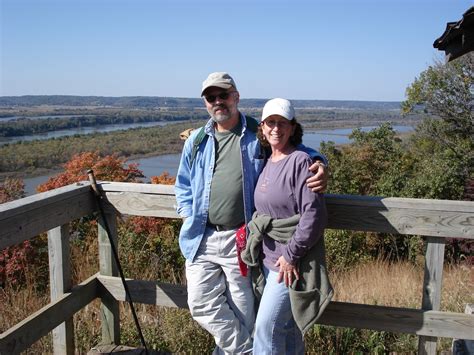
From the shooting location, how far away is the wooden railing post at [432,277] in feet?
8.29

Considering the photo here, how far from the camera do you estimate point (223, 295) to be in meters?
2.71

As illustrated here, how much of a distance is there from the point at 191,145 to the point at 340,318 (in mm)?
1340

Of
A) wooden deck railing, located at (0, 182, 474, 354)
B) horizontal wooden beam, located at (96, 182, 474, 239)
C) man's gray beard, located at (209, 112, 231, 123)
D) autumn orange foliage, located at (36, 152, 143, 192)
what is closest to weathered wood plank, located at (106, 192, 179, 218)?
wooden deck railing, located at (0, 182, 474, 354)

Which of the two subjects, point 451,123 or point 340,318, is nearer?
point 340,318

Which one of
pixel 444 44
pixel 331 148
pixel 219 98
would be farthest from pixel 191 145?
pixel 331 148

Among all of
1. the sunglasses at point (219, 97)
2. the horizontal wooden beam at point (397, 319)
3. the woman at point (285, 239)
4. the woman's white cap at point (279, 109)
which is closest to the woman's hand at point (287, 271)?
the woman at point (285, 239)

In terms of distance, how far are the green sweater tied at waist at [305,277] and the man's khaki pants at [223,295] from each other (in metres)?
0.28

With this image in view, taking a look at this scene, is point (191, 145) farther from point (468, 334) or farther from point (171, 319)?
point (468, 334)

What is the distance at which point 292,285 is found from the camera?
2.37 metres

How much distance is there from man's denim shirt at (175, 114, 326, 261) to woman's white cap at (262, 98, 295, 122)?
227 millimetres

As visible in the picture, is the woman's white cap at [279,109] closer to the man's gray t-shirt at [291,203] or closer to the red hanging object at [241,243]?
the man's gray t-shirt at [291,203]

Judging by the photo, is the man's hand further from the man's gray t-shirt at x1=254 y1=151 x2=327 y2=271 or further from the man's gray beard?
the man's gray beard

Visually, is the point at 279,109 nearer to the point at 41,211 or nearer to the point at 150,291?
the point at 41,211

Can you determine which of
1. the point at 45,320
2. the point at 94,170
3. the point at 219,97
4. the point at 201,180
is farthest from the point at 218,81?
the point at 94,170
